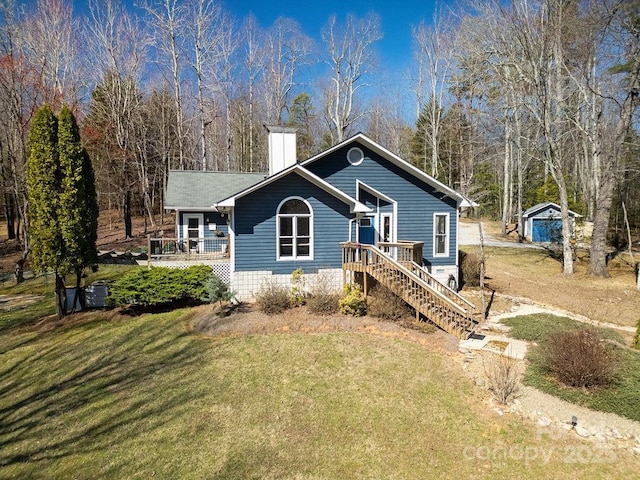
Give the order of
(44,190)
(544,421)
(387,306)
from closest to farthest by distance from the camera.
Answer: (544,421) < (387,306) < (44,190)

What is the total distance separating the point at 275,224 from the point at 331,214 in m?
2.12

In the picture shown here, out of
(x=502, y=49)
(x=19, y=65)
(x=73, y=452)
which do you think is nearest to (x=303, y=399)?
(x=73, y=452)

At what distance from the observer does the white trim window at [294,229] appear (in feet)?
42.4

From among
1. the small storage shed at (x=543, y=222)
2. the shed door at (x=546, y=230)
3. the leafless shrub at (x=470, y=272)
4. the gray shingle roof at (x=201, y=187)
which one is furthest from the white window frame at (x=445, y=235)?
the small storage shed at (x=543, y=222)

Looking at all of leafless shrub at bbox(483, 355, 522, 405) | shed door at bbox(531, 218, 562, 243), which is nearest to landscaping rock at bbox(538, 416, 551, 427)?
leafless shrub at bbox(483, 355, 522, 405)

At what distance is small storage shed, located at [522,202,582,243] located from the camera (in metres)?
27.4

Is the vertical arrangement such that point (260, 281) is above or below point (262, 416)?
above

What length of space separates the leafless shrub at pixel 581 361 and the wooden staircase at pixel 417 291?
2443mm

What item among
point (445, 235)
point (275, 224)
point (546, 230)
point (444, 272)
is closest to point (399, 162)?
point (445, 235)

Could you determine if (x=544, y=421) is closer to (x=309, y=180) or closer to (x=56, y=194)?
(x=309, y=180)

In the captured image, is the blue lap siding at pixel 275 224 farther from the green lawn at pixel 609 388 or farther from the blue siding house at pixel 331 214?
the green lawn at pixel 609 388

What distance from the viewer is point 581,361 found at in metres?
6.84

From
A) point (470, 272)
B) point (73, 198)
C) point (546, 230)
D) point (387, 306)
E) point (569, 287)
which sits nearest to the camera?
point (387, 306)

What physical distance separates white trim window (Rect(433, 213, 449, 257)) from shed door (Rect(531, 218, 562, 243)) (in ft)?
51.7
